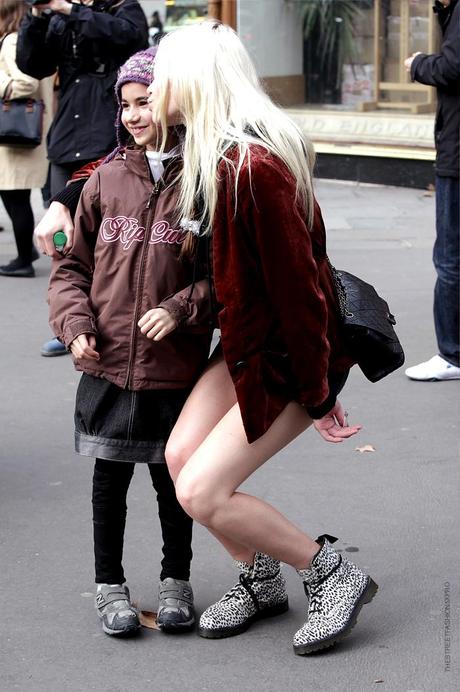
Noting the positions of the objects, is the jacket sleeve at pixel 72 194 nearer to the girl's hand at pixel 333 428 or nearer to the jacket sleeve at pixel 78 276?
the jacket sleeve at pixel 78 276

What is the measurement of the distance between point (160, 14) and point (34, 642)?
1232 cm

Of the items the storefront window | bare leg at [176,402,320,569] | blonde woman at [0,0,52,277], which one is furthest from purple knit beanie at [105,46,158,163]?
the storefront window

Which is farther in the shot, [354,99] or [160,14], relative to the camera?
[160,14]

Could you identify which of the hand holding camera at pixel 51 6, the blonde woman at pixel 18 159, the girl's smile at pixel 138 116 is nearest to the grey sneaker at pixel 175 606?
the girl's smile at pixel 138 116

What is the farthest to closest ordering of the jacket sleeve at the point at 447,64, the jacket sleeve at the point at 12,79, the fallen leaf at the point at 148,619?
the jacket sleeve at the point at 12,79
the jacket sleeve at the point at 447,64
the fallen leaf at the point at 148,619

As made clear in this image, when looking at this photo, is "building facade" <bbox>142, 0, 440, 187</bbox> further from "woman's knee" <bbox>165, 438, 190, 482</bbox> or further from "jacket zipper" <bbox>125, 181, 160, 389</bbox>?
"woman's knee" <bbox>165, 438, 190, 482</bbox>

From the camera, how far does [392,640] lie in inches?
142

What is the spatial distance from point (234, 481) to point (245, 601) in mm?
542

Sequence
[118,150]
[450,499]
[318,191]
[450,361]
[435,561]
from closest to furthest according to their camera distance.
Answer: [118,150]
[435,561]
[450,499]
[450,361]
[318,191]

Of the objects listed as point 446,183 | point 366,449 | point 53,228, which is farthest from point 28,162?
point 53,228

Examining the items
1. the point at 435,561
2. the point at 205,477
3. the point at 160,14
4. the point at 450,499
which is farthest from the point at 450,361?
the point at 160,14

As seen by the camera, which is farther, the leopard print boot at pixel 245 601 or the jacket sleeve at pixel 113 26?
the jacket sleeve at pixel 113 26

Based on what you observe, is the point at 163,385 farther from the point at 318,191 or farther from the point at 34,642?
the point at 318,191

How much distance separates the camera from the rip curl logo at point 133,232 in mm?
3357
